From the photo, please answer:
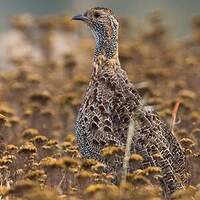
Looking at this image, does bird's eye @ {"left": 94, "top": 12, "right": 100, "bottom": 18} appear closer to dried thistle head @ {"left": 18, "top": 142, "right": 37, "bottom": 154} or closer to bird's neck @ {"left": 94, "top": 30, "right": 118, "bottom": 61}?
bird's neck @ {"left": 94, "top": 30, "right": 118, "bottom": 61}

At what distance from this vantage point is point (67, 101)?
11.1 m

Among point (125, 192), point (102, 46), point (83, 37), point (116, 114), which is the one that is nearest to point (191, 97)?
point (102, 46)

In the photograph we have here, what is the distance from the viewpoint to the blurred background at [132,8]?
74.7 ft

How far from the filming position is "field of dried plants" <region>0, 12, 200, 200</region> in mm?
7129

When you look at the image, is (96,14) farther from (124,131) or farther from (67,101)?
(67,101)

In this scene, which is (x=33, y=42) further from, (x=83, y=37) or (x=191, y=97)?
(x=191, y=97)

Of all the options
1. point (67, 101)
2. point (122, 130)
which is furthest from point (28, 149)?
point (67, 101)

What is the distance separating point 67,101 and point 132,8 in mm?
13965

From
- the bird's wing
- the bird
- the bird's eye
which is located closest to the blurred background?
the bird's eye

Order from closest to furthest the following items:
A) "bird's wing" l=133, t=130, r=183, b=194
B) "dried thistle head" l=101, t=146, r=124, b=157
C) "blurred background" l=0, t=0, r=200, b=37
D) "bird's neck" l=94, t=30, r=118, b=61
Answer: "dried thistle head" l=101, t=146, r=124, b=157 < "bird's wing" l=133, t=130, r=183, b=194 < "bird's neck" l=94, t=30, r=118, b=61 < "blurred background" l=0, t=0, r=200, b=37

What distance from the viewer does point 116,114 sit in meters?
8.16

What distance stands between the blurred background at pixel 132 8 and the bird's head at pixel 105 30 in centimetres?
1219

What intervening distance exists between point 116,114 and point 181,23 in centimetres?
1552

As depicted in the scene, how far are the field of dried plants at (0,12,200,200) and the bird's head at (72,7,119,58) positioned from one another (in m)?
→ 0.91
